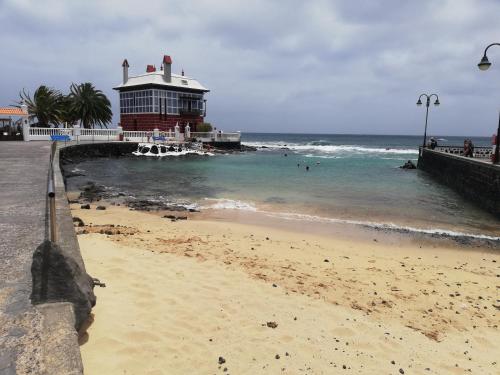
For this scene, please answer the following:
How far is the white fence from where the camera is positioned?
34641 millimetres

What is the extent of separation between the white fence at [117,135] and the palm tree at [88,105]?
5.99 meters

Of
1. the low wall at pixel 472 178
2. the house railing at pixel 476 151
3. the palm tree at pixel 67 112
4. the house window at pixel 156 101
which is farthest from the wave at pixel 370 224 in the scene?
the house window at pixel 156 101

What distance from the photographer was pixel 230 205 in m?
15.9

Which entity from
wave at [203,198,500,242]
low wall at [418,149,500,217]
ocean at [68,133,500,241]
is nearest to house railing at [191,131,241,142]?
ocean at [68,133,500,241]

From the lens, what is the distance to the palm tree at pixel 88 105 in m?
49.0

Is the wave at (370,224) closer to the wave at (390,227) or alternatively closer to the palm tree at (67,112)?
the wave at (390,227)

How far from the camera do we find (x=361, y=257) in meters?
9.17

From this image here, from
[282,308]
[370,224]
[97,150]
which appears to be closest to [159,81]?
[97,150]

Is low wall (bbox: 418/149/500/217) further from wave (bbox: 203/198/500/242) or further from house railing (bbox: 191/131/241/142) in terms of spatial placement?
house railing (bbox: 191/131/241/142)

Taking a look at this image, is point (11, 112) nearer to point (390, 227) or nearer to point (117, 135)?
point (117, 135)

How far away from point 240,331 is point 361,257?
525 centimetres

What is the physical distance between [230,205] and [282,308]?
410 inches

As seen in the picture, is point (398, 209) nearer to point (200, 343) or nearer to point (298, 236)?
point (298, 236)

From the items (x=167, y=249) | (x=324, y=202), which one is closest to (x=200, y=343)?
(x=167, y=249)
